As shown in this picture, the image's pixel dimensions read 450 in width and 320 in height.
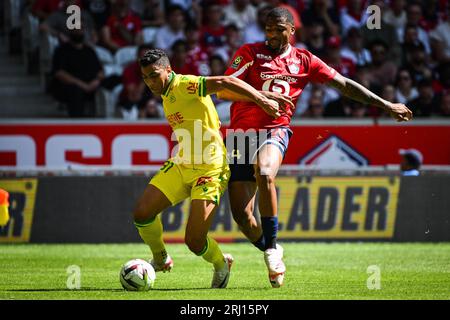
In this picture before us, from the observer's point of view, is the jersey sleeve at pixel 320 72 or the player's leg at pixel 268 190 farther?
the jersey sleeve at pixel 320 72

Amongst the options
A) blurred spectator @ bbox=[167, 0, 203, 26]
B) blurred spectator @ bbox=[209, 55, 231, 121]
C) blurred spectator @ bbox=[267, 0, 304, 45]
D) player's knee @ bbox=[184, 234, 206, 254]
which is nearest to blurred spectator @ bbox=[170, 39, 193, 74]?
blurred spectator @ bbox=[209, 55, 231, 121]

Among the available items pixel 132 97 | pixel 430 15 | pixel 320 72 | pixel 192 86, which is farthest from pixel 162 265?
pixel 430 15

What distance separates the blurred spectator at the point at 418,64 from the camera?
19.1m

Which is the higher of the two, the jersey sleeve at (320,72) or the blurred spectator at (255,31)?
the jersey sleeve at (320,72)

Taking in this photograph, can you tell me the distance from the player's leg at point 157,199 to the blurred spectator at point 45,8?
9.86 metres

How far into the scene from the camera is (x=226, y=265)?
9836mm

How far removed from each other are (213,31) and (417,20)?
14.0ft

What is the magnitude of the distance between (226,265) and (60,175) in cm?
607

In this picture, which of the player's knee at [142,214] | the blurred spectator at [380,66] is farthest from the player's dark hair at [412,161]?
the player's knee at [142,214]

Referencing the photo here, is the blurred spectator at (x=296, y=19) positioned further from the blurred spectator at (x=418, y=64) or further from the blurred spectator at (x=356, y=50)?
the blurred spectator at (x=418, y=64)

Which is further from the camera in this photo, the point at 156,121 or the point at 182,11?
the point at 182,11

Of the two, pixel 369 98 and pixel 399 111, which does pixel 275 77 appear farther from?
pixel 399 111
